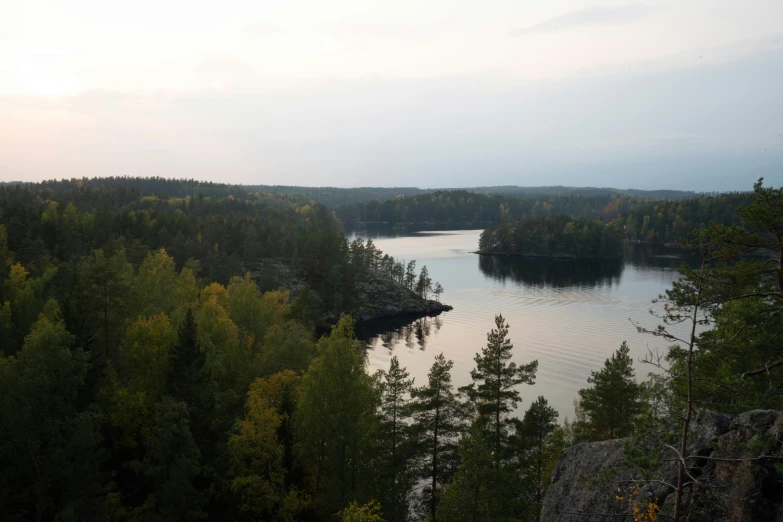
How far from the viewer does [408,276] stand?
102188 mm

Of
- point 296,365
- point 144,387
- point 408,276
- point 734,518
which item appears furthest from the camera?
point 408,276

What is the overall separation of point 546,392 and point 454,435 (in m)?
24.5

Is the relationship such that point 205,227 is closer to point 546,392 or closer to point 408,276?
point 408,276

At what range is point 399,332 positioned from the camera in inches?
3091

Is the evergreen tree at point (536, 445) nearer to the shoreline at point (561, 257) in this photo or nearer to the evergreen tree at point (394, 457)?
the evergreen tree at point (394, 457)

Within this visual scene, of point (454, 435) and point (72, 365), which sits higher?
point (72, 365)

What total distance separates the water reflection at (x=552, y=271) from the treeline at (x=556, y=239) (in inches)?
202

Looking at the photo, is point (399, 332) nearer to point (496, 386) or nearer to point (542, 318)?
point (542, 318)

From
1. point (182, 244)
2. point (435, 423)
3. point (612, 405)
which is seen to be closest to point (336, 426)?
point (435, 423)

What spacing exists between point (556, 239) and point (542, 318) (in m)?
79.5

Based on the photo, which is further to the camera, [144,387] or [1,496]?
[144,387]

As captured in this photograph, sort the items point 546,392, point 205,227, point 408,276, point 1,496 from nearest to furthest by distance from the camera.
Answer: point 1,496
point 546,392
point 205,227
point 408,276

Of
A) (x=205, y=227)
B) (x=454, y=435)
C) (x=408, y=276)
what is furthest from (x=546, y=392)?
(x=205, y=227)

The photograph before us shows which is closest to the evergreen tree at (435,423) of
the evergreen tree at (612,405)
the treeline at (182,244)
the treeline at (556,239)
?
the evergreen tree at (612,405)
